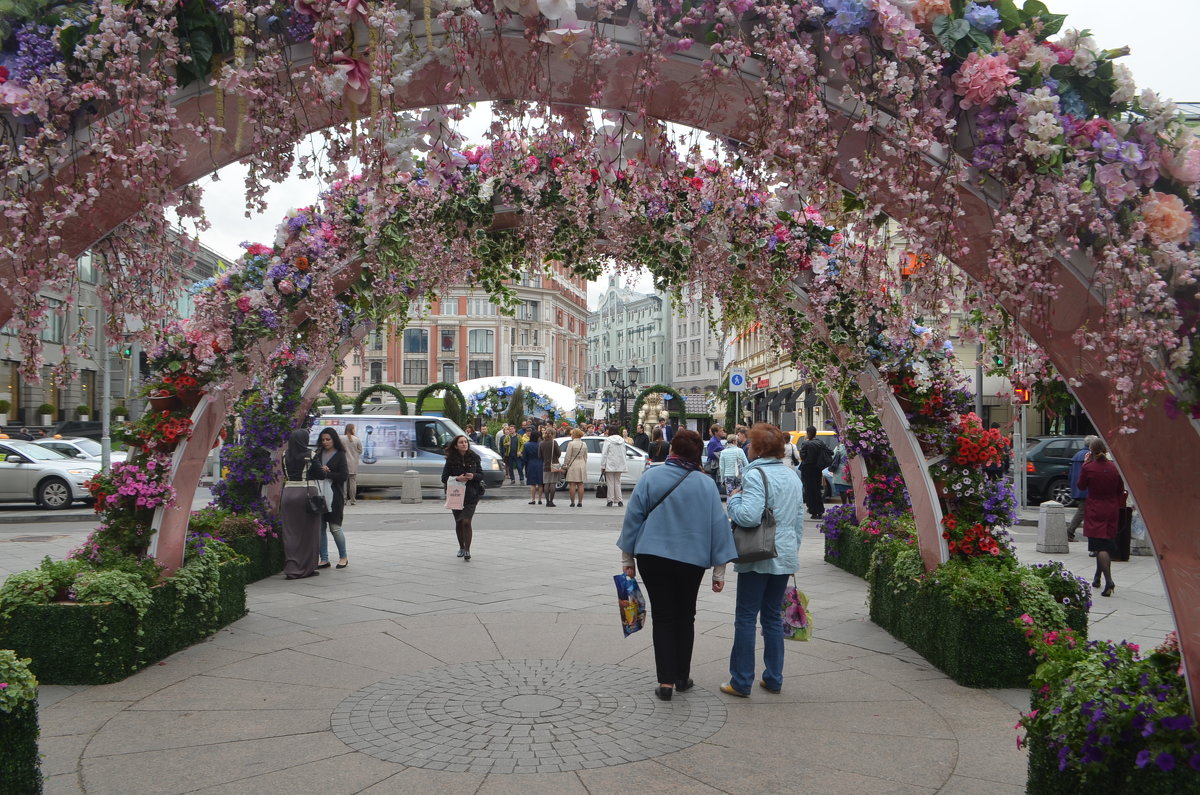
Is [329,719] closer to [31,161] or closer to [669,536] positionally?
[669,536]

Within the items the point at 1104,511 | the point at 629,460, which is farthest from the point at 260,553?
the point at 629,460

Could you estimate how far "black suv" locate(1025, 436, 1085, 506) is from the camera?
20.8m

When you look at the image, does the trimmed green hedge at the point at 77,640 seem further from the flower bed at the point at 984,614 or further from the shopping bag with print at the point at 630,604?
the flower bed at the point at 984,614

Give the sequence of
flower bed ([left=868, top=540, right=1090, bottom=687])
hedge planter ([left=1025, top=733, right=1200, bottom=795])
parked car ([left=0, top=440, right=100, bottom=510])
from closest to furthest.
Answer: hedge planter ([left=1025, top=733, right=1200, bottom=795])
flower bed ([left=868, top=540, right=1090, bottom=687])
parked car ([left=0, top=440, right=100, bottom=510])

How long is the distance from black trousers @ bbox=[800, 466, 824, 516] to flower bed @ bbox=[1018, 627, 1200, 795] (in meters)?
13.8

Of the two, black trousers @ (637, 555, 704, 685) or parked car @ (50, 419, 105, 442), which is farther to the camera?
parked car @ (50, 419, 105, 442)

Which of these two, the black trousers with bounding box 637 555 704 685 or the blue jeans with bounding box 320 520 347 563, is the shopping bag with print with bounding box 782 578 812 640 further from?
the blue jeans with bounding box 320 520 347 563

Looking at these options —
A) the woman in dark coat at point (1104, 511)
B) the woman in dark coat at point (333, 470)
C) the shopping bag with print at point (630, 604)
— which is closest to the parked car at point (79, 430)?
the woman in dark coat at point (333, 470)

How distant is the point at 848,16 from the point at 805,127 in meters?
0.41

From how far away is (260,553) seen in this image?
10.8 m

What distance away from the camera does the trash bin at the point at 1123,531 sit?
1015cm

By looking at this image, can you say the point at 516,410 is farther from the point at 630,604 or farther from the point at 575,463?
the point at 630,604

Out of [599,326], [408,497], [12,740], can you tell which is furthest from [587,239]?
[599,326]

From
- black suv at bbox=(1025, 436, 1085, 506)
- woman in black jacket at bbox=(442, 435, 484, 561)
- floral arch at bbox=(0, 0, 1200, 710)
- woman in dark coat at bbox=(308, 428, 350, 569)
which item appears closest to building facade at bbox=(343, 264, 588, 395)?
black suv at bbox=(1025, 436, 1085, 506)
